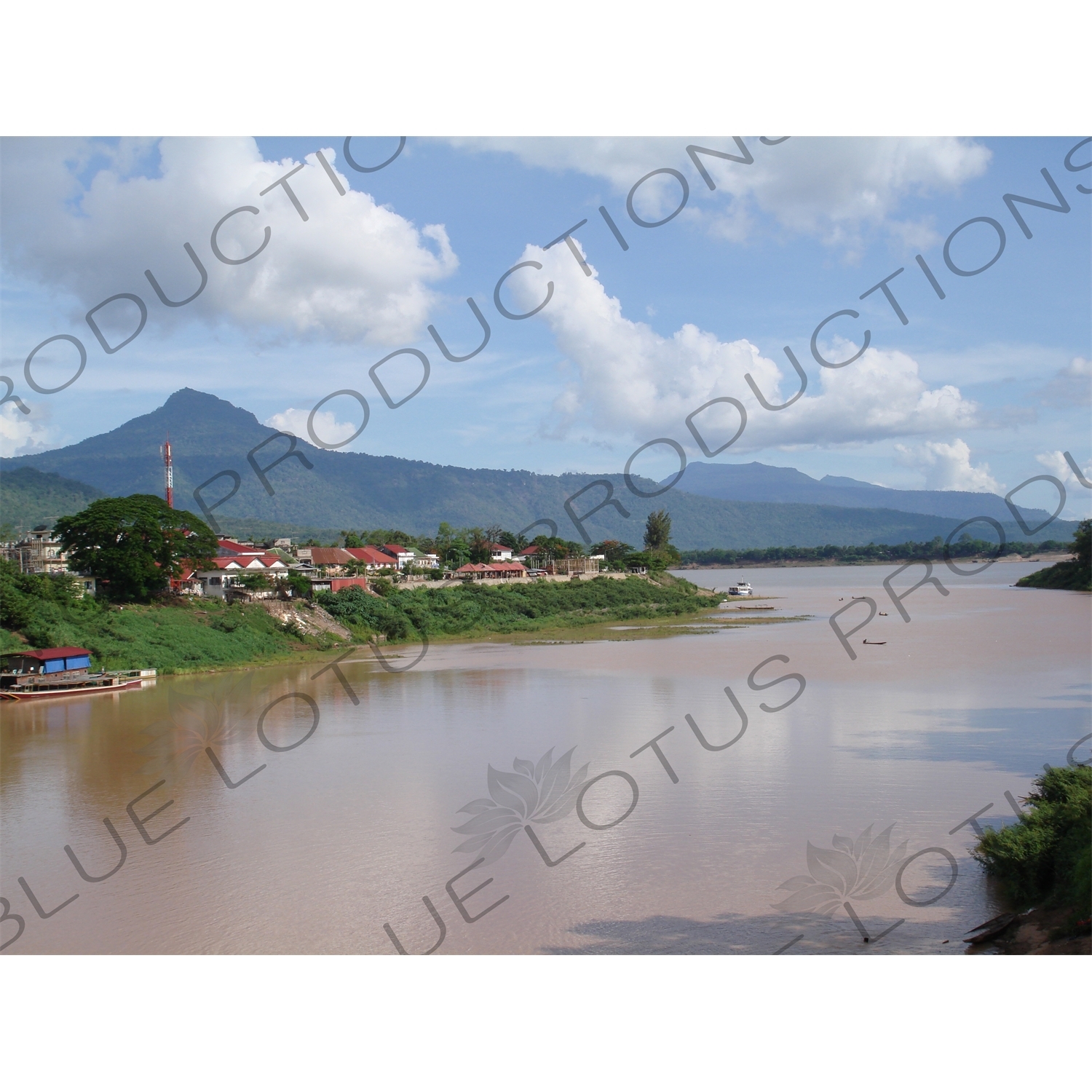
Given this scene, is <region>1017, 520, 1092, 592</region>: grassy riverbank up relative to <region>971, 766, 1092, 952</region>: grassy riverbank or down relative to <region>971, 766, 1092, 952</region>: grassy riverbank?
down

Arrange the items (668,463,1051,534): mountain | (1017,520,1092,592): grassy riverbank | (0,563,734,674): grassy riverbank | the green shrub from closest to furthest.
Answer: the green shrub < (0,563,734,674): grassy riverbank < (1017,520,1092,592): grassy riverbank < (668,463,1051,534): mountain

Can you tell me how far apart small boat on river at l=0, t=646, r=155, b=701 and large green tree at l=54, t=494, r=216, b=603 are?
2.71m

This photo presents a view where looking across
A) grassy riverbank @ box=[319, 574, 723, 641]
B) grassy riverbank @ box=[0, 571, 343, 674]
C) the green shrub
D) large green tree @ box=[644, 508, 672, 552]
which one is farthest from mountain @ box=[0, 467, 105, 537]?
the green shrub

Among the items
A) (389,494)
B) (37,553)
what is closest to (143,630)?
(37,553)

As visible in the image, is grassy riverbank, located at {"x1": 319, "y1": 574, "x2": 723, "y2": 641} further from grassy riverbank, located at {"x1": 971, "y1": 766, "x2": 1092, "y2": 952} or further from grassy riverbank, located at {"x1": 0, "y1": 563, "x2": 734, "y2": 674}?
grassy riverbank, located at {"x1": 971, "y1": 766, "x2": 1092, "y2": 952}

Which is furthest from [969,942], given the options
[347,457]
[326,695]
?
[347,457]

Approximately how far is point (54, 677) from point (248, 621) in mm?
3978

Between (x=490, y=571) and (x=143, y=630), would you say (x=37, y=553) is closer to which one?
(x=143, y=630)

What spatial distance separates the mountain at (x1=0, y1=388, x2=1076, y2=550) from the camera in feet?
300

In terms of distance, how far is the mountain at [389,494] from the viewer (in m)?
91.4

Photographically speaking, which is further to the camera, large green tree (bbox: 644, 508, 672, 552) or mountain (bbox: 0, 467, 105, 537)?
mountain (bbox: 0, 467, 105, 537)

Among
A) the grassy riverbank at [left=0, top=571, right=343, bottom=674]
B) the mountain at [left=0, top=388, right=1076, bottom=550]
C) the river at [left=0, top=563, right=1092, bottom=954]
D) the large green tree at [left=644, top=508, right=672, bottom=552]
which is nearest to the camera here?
the river at [left=0, top=563, right=1092, bottom=954]

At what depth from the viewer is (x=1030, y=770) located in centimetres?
641

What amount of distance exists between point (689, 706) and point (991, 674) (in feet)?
14.1
